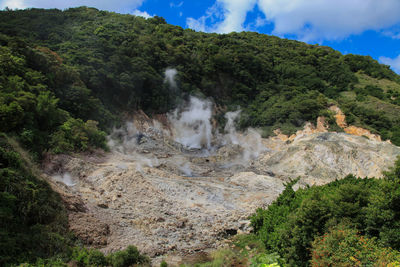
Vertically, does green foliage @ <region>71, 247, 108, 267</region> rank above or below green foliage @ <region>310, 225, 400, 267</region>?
below

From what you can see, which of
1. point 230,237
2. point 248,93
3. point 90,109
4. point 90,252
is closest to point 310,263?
point 230,237

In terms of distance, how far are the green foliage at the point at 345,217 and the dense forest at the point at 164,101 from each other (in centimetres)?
4

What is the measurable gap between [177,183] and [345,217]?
1260 cm

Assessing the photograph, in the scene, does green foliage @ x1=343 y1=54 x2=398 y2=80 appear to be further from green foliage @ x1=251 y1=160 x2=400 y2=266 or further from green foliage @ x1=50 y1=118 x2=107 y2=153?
green foliage @ x1=251 y1=160 x2=400 y2=266

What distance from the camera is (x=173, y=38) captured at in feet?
156

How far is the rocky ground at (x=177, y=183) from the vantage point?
14266 millimetres

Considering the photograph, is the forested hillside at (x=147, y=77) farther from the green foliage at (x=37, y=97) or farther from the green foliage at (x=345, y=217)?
the green foliage at (x=345, y=217)

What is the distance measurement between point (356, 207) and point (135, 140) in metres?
24.4

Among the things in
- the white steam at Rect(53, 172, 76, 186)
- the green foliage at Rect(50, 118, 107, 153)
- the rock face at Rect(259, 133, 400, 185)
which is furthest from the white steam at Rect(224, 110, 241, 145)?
the white steam at Rect(53, 172, 76, 186)

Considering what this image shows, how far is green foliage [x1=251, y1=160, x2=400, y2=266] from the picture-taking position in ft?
30.4

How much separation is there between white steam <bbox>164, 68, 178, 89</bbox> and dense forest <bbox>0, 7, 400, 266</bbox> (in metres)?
0.61

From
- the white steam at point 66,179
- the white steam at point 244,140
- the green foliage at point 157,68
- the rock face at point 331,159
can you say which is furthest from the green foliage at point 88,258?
the white steam at point 244,140

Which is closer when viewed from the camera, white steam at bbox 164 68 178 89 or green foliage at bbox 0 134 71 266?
green foliage at bbox 0 134 71 266

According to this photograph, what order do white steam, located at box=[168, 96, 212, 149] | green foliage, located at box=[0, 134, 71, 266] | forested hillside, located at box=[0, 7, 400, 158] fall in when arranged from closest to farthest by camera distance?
1. green foliage, located at box=[0, 134, 71, 266]
2. forested hillside, located at box=[0, 7, 400, 158]
3. white steam, located at box=[168, 96, 212, 149]
